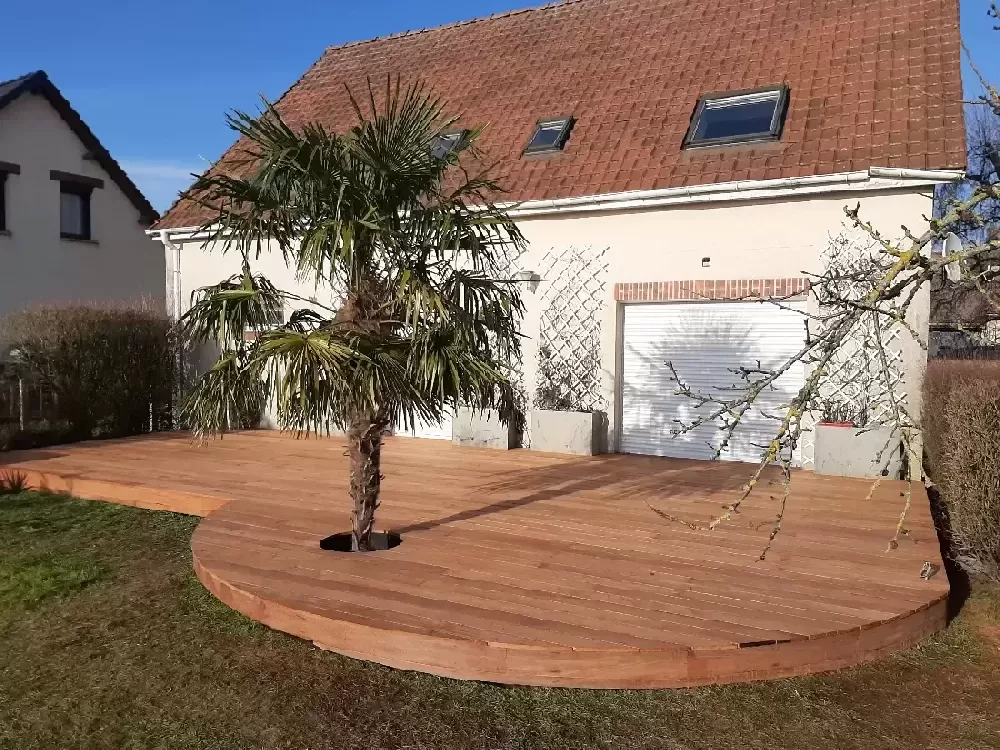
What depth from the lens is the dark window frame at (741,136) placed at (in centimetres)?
874

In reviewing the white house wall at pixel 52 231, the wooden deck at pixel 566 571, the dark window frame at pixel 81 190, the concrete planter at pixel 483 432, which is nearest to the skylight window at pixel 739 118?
the wooden deck at pixel 566 571

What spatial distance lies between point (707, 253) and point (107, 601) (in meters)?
6.73

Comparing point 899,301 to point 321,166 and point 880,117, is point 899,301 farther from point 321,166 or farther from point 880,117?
point 321,166

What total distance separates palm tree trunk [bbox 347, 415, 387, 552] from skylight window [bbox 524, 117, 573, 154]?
252 inches

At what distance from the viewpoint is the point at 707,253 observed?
8.60m

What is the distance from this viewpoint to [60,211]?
18219 millimetres

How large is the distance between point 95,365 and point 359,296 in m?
7.59

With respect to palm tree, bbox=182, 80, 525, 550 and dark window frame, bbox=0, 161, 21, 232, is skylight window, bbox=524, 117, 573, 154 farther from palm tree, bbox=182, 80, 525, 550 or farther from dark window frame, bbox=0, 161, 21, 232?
dark window frame, bbox=0, 161, 21, 232

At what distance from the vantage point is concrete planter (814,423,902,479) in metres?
7.47

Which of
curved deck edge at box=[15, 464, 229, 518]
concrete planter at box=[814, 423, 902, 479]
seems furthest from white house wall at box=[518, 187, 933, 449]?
curved deck edge at box=[15, 464, 229, 518]

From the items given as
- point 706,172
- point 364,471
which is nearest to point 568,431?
point 706,172

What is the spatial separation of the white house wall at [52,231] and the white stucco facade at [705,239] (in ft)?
34.8

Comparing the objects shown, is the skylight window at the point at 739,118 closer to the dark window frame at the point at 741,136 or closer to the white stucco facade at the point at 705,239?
the dark window frame at the point at 741,136

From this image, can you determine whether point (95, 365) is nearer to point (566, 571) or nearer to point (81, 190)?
point (566, 571)
